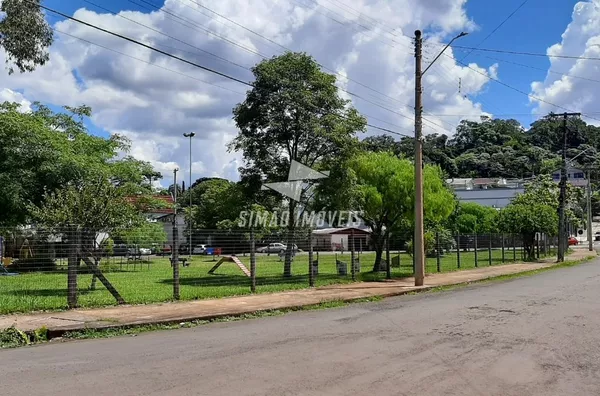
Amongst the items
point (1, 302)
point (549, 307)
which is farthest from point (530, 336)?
point (1, 302)

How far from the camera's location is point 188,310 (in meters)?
13.1

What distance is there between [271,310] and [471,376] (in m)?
7.44

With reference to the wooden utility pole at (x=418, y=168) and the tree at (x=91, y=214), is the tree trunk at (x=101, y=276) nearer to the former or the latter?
the tree at (x=91, y=214)

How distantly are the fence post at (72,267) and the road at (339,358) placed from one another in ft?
11.5

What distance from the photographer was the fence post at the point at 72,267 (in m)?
12.9

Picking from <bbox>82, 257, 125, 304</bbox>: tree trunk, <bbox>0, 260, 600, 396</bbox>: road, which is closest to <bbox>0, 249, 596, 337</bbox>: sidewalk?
<bbox>82, 257, 125, 304</bbox>: tree trunk

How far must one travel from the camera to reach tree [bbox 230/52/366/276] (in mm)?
21328

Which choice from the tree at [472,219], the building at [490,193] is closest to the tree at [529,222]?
the tree at [472,219]

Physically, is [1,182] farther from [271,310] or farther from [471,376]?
[471,376]

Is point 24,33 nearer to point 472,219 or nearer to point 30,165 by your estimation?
point 30,165

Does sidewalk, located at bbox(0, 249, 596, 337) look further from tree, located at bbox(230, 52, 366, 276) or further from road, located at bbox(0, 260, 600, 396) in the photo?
tree, located at bbox(230, 52, 366, 276)

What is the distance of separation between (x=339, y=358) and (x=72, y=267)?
7.66 metres

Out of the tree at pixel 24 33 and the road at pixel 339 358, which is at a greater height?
the tree at pixel 24 33

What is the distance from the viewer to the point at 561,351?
27.0ft
